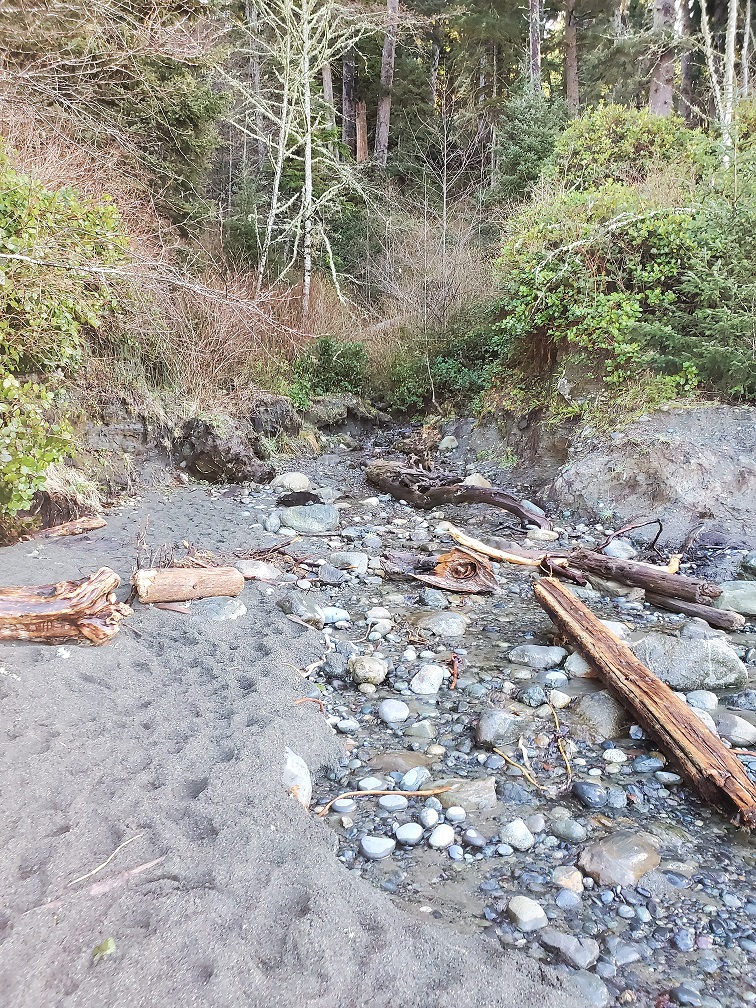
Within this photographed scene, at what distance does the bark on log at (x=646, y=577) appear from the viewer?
422cm

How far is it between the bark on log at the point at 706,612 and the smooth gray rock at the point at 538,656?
4.24ft

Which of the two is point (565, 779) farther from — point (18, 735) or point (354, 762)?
point (18, 735)

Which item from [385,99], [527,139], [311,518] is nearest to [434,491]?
[311,518]

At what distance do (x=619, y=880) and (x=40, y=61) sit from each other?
9.03 metres

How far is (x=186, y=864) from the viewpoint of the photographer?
1843 mm

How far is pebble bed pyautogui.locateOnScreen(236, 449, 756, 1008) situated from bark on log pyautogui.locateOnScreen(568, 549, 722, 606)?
0.21 metres

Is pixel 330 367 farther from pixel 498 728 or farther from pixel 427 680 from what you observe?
pixel 498 728

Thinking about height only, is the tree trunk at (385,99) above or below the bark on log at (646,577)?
above

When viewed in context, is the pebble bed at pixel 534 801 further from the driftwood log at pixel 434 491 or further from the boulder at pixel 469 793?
the driftwood log at pixel 434 491

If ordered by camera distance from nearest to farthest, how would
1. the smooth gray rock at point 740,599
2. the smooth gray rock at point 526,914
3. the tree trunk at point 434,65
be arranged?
the smooth gray rock at point 526,914 → the smooth gray rock at point 740,599 → the tree trunk at point 434,65

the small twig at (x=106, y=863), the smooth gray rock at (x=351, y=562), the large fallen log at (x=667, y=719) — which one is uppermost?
the small twig at (x=106, y=863)

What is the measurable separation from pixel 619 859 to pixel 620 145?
38.4 feet

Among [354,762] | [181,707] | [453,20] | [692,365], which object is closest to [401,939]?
[354,762]

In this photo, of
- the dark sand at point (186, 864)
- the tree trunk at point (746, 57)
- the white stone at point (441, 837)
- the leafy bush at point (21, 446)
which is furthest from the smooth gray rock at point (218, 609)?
the tree trunk at point (746, 57)
